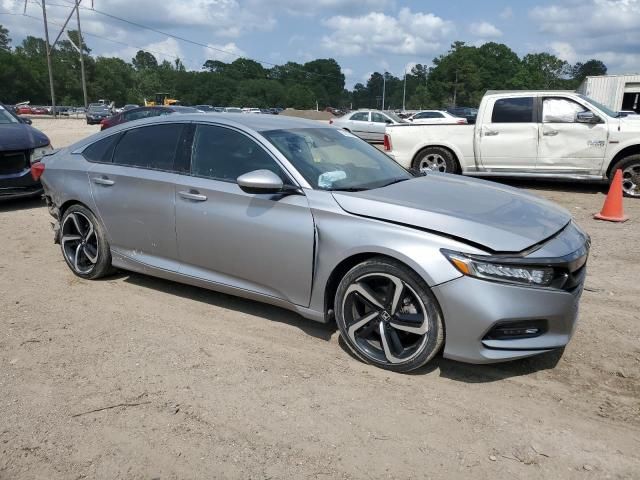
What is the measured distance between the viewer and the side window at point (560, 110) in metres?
9.75

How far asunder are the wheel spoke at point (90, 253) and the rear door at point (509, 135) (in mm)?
7640

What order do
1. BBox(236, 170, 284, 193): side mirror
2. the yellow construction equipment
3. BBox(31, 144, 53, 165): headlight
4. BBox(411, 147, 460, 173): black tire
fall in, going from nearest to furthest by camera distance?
BBox(236, 170, 284, 193): side mirror → BBox(31, 144, 53, 165): headlight → BBox(411, 147, 460, 173): black tire → the yellow construction equipment

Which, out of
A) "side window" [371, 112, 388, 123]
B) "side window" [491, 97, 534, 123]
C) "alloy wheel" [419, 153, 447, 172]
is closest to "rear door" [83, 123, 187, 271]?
"alloy wheel" [419, 153, 447, 172]

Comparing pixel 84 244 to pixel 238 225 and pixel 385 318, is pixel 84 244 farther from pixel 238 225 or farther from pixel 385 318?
pixel 385 318

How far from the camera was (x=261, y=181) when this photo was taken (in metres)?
3.72

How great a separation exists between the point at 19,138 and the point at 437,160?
737 centimetres

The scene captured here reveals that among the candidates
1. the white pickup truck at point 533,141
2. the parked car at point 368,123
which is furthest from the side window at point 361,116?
the white pickup truck at point 533,141

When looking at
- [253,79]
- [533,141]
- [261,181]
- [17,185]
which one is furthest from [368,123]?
[253,79]

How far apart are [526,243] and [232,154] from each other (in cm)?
226

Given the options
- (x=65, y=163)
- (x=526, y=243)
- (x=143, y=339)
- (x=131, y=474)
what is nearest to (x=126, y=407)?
(x=131, y=474)

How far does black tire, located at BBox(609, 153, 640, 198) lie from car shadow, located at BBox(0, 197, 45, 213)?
382 inches

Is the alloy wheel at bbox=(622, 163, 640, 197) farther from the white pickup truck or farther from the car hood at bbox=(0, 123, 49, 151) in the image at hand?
the car hood at bbox=(0, 123, 49, 151)

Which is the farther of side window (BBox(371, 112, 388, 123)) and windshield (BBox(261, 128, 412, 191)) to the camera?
side window (BBox(371, 112, 388, 123))

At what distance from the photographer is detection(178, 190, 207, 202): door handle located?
13.9 ft
